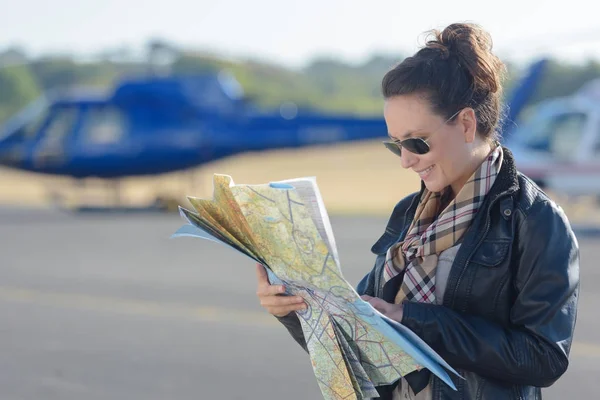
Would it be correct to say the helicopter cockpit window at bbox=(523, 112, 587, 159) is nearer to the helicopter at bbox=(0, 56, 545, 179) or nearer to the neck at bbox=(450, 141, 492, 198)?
the helicopter at bbox=(0, 56, 545, 179)

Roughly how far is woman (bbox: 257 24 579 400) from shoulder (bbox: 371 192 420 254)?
7.2 inches

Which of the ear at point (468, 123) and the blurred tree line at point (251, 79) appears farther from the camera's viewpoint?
the blurred tree line at point (251, 79)

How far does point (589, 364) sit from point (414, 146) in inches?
183

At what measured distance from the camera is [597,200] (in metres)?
17.8

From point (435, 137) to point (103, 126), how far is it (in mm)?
18069

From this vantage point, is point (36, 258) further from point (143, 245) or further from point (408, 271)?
point (408, 271)

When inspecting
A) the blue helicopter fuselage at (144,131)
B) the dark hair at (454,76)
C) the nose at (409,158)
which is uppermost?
the blue helicopter fuselage at (144,131)

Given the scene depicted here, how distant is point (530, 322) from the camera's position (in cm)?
202

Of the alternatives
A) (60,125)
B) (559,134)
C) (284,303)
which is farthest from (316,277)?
(60,125)

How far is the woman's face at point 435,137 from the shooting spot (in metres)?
2.11

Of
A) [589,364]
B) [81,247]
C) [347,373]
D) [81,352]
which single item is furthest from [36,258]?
[347,373]

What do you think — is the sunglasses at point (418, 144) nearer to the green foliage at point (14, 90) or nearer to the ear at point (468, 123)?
the ear at point (468, 123)

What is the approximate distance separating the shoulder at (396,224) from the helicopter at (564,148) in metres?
13.1

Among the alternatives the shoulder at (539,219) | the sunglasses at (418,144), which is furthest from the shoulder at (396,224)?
the shoulder at (539,219)
